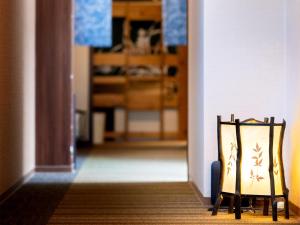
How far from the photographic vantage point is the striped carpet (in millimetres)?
4523

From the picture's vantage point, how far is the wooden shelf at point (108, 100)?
12.2 metres

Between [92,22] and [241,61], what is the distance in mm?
4086

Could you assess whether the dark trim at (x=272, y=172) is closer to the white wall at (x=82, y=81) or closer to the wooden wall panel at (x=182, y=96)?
the white wall at (x=82, y=81)

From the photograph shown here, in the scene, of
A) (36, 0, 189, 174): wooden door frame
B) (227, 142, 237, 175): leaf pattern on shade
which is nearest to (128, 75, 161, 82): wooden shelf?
(36, 0, 189, 174): wooden door frame

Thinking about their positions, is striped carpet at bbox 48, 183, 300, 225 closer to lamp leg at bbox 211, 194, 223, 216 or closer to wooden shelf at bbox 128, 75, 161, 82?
lamp leg at bbox 211, 194, 223, 216

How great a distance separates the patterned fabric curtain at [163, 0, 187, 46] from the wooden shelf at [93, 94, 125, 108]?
288cm

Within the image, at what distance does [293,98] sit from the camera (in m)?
4.92

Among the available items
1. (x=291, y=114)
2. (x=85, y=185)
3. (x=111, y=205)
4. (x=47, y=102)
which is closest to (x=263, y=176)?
(x=291, y=114)

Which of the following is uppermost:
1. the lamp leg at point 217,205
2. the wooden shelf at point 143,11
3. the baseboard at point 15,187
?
the wooden shelf at point 143,11

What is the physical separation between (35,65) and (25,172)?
1379 mm

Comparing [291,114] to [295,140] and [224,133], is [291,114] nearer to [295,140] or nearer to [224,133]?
[295,140]

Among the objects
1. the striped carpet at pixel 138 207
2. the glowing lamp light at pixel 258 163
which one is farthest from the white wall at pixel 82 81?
the glowing lamp light at pixel 258 163

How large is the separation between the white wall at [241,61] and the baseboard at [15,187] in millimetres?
1757

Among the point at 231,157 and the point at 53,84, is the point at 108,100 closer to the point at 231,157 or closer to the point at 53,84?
the point at 53,84
